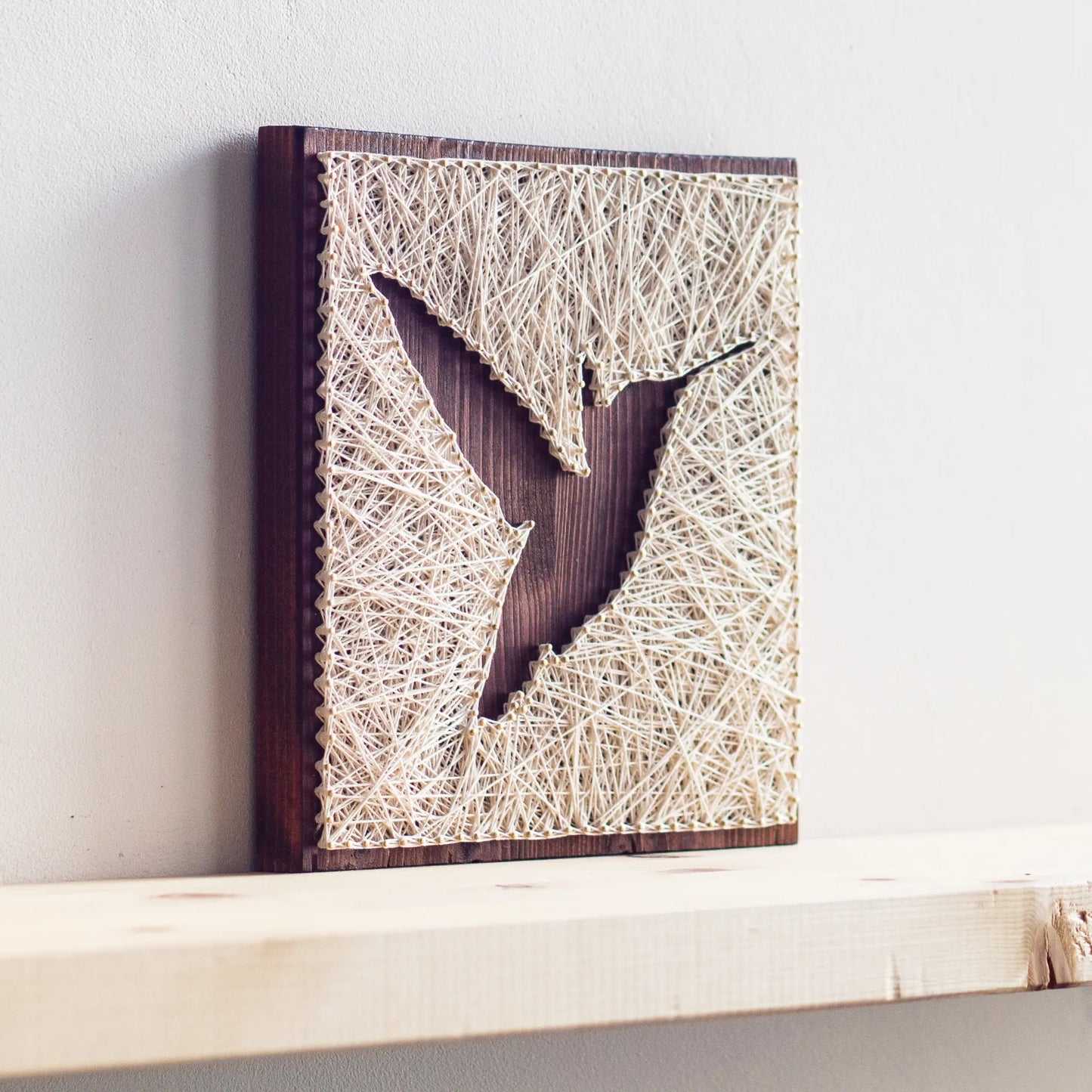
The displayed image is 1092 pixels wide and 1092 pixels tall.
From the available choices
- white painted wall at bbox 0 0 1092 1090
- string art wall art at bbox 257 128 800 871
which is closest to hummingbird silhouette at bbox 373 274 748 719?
string art wall art at bbox 257 128 800 871

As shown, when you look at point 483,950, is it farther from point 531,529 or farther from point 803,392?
point 803,392

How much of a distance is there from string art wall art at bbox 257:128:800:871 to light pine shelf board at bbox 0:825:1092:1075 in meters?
0.07

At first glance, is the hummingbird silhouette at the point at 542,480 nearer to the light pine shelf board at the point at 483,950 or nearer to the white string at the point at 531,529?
the white string at the point at 531,529

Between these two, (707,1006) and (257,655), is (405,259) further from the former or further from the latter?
(707,1006)

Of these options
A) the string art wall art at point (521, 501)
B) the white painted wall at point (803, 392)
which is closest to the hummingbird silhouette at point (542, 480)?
the string art wall art at point (521, 501)

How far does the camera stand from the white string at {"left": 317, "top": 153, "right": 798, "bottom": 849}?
75 cm

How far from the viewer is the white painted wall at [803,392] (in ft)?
2.46

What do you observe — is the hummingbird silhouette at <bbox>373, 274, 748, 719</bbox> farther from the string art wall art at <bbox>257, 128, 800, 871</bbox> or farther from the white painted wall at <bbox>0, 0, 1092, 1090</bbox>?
the white painted wall at <bbox>0, 0, 1092, 1090</bbox>

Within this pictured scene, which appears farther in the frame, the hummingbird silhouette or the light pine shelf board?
the hummingbird silhouette

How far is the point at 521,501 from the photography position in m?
0.79

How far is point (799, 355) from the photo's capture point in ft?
2.73

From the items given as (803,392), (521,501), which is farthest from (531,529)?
(803,392)

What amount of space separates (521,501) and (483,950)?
0.30 m

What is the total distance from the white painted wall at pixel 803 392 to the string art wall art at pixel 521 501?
48mm
